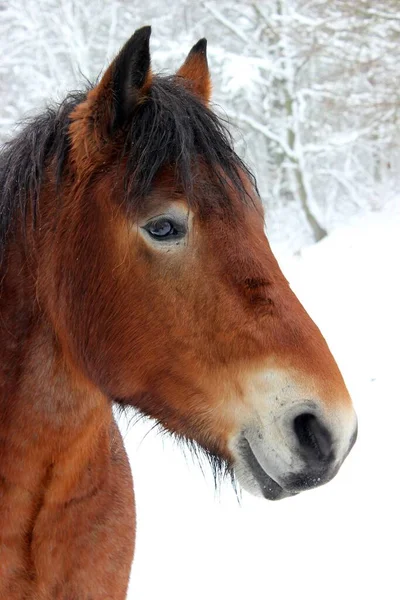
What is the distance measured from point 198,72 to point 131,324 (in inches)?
43.4

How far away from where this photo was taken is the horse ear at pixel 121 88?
5.95 feet

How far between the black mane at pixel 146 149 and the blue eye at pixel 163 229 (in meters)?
0.09

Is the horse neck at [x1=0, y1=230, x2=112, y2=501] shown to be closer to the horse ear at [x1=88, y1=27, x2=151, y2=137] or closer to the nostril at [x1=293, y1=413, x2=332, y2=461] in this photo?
the horse ear at [x1=88, y1=27, x2=151, y2=137]

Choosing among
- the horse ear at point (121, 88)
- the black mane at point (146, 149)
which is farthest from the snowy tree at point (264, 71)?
the horse ear at point (121, 88)

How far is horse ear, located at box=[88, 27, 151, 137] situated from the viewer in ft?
5.95

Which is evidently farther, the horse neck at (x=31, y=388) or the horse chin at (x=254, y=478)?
the horse neck at (x=31, y=388)

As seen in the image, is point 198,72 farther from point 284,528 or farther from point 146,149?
point 284,528

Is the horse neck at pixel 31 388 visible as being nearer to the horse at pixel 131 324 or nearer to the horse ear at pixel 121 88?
the horse at pixel 131 324

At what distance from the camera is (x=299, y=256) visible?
13.8 m

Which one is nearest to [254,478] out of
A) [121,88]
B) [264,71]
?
[121,88]

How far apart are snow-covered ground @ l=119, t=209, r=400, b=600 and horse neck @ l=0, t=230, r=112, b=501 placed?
5.61ft

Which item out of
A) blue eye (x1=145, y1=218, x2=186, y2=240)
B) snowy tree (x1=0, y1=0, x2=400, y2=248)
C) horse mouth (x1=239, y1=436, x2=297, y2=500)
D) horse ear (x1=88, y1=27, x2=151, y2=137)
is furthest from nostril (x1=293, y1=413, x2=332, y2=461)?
snowy tree (x1=0, y1=0, x2=400, y2=248)

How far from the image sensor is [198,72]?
96.9 inches

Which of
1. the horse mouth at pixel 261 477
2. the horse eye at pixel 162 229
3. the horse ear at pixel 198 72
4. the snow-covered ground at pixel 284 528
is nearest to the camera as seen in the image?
the horse mouth at pixel 261 477
